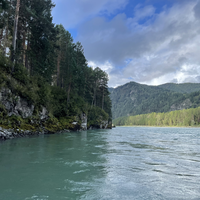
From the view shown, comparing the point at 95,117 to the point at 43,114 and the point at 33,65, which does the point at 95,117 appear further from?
the point at 43,114

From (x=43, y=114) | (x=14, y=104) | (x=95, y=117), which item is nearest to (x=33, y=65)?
(x=43, y=114)

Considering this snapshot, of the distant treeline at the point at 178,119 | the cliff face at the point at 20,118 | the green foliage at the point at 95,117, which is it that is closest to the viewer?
the cliff face at the point at 20,118

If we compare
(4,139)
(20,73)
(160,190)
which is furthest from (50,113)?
(160,190)

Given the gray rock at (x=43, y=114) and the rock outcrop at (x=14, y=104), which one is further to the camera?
the gray rock at (x=43, y=114)

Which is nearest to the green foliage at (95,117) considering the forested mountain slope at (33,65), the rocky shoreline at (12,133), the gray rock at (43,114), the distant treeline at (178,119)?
the forested mountain slope at (33,65)

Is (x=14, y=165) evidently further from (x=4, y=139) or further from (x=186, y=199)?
(x=4, y=139)

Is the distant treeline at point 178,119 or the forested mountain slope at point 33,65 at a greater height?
the forested mountain slope at point 33,65

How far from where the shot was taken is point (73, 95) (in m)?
36.8

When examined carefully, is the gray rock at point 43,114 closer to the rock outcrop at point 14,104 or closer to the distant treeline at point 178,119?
the rock outcrop at point 14,104

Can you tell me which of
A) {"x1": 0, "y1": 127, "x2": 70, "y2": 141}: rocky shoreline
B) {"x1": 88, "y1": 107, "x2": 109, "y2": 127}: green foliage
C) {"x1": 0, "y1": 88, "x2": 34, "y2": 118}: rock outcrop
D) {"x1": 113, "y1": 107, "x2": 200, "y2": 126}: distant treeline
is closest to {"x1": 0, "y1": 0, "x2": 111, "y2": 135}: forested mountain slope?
{"x1": 0, "y1": 88, "x2": 34, "y2": 118}: rock outcrop

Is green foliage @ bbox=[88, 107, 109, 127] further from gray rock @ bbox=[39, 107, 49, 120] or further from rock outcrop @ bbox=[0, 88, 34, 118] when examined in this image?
rock outcrop @ bbox=[0, 88, 34, 118]

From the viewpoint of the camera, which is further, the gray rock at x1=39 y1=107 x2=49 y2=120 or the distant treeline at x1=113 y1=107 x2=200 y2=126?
the distant treeline at x1=113 y1=107 x2=200 y2=126

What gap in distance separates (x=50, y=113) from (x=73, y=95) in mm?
13587

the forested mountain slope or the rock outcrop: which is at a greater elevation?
the forested mountain slope
